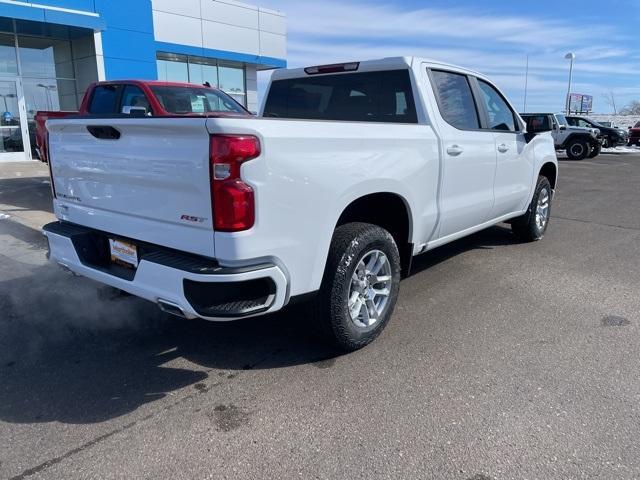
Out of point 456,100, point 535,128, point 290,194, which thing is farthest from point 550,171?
point 290,194

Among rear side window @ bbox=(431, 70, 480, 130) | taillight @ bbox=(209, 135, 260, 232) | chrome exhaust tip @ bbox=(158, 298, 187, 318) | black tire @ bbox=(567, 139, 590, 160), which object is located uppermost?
rear side window @ bbox=(431, 70, 480, 130)

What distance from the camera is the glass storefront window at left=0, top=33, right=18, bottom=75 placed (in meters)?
15.8

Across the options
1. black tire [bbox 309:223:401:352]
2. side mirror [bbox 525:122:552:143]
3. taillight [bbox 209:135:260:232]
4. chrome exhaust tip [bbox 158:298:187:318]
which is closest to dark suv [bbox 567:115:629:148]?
side mirror [bbox 525:122:552:143]

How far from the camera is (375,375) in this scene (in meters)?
3.29

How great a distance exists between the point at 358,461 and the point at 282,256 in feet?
3.64

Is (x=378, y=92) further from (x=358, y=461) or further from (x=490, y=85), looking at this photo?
(x=358, y=461)

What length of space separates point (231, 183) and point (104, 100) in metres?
7.84

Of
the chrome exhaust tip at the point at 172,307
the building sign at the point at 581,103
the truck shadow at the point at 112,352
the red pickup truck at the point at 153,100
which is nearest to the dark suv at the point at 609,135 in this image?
the red pickup truck at the point at 153,100

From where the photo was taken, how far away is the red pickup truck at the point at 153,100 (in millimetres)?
8430

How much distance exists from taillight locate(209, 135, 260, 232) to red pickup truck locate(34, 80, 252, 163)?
592 cm

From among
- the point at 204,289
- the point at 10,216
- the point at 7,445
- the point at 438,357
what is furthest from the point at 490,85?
the point at 10,216

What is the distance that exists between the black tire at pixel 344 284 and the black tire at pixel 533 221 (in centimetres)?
347

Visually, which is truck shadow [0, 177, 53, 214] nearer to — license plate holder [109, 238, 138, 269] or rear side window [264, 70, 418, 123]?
rear side window [264, 70, 418, 123]

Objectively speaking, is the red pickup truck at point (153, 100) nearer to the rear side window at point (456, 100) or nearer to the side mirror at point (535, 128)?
the rear side window at point (456, 100)
